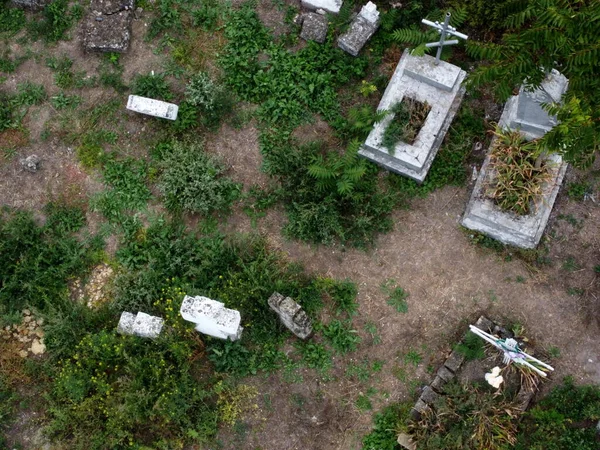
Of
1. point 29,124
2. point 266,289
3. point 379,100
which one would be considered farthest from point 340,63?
point 29,124

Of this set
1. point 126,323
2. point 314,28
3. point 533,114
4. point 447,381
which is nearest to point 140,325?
point 126,323

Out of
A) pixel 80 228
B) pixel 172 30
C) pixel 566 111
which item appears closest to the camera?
pixel 566 111

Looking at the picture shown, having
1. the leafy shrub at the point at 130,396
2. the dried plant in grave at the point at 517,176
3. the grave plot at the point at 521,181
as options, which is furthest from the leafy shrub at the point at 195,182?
the dried plant in grave at the point at 517,176

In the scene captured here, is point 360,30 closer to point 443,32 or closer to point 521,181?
point 443,32

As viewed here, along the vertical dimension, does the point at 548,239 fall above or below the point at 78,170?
above

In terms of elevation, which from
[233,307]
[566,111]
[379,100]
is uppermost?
[566,111]

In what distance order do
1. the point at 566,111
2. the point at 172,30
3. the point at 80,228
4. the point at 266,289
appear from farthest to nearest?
the point at 172,30, the point at 80,228, the point at 266,289, the point at 566,111

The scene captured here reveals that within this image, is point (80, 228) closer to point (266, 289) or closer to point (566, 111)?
point (266, 289)
